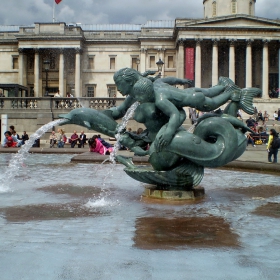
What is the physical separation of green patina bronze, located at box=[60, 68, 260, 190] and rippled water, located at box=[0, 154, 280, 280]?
0.48 meters

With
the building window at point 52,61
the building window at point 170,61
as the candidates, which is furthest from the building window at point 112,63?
the building window at point 52,61

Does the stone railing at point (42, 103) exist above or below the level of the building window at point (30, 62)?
below

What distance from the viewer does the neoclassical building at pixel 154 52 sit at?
57000mm

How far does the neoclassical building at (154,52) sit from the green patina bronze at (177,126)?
50838 millimetres

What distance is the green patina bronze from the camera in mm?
6109

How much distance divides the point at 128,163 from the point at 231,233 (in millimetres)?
2695

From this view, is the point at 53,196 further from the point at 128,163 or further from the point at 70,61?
the point at 70,61

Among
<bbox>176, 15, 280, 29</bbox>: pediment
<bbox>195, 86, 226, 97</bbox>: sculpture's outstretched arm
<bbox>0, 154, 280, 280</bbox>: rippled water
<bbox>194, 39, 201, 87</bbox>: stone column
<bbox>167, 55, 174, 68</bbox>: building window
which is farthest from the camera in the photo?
<bbox>167, 55, 174, 68</bbox>: building window

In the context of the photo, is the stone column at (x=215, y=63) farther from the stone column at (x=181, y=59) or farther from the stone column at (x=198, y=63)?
the stone column at (x=181, y=59)

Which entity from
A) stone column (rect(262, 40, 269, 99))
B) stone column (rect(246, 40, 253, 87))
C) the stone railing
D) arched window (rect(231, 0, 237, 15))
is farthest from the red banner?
the stone railing

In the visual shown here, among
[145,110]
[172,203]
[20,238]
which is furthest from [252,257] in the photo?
[145,110]

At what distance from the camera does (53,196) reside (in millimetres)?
6789

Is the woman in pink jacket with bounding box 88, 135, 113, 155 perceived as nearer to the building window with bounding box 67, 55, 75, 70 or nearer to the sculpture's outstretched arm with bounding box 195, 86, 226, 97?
the sculpture's outstretched arm with bounding box 195, 86, 226, 97

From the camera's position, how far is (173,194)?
6.40 m
